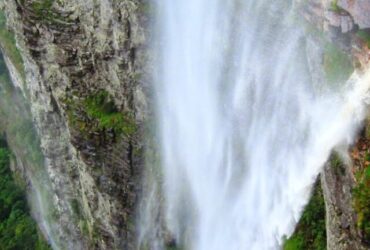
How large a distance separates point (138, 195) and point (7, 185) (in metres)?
19.1

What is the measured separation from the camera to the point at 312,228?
702 inches

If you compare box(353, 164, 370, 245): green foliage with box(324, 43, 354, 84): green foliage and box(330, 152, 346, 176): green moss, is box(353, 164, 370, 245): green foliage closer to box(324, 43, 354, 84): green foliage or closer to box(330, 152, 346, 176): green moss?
box(330, 152, 346, 176): green moss

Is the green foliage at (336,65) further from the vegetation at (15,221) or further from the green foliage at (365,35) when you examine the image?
the vegetation at (15,221)

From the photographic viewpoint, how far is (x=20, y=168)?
4450cm

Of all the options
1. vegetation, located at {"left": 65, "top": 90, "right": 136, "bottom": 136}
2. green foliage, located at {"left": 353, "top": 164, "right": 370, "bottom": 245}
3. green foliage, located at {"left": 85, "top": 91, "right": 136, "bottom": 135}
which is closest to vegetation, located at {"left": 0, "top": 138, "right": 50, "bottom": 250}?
vegetation, located at {"left": 65, "top": 90, "right": 136, "bottom": 136}

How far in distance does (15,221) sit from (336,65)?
3204cm

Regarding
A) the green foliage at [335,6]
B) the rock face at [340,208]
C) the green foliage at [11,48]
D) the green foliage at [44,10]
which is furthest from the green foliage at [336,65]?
the green foliage at [11,48]

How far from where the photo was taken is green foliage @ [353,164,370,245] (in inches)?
509

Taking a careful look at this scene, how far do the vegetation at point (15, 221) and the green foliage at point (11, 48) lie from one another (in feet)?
31.6

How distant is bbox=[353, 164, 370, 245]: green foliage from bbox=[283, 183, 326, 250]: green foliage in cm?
448

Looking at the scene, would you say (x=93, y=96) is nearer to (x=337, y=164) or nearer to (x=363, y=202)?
(x=337, y=164)

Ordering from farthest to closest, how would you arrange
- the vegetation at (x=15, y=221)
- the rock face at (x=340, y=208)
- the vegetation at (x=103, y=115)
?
the vegetation at (x=15, y=221)
the vegetation at (x=103, y=115)
the rock face at (x=340, y=208)

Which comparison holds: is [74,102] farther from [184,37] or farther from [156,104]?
[184,37]

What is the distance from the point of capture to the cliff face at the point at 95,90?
26.1 meters
